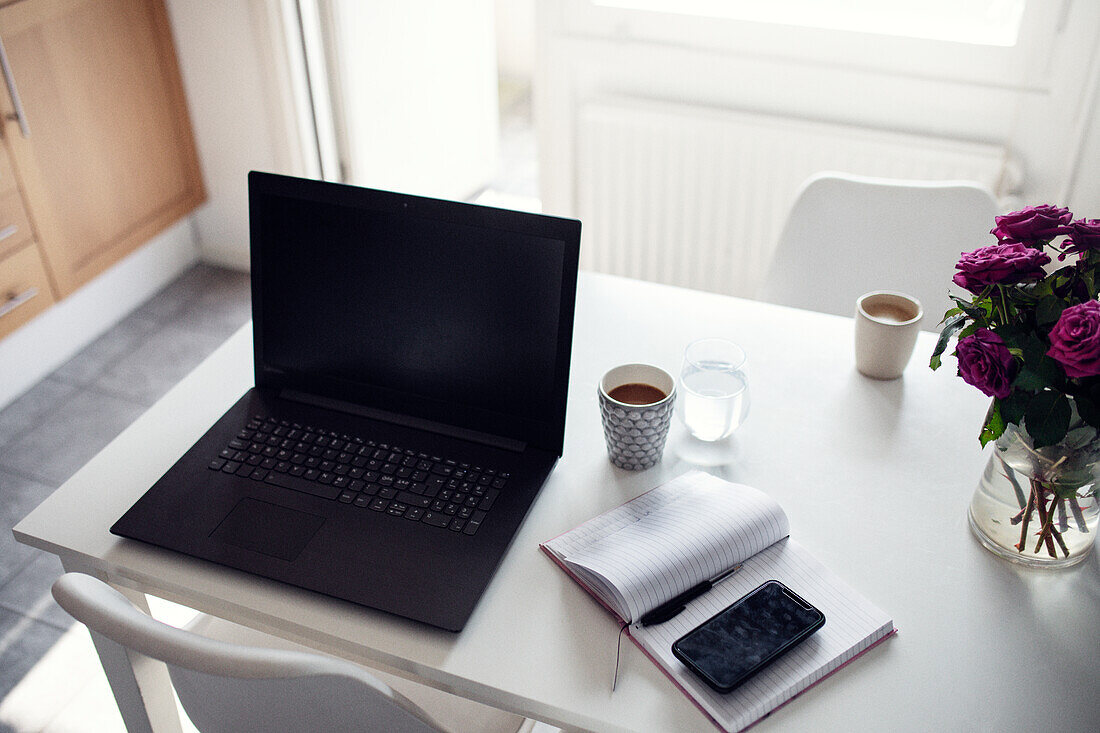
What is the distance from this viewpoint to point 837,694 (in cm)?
90

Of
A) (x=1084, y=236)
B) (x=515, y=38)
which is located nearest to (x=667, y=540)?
(x=1084, y=236)

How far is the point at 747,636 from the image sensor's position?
3.04 ft

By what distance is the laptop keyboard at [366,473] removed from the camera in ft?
3.51

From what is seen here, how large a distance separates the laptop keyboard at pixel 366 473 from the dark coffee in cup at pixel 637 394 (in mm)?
168

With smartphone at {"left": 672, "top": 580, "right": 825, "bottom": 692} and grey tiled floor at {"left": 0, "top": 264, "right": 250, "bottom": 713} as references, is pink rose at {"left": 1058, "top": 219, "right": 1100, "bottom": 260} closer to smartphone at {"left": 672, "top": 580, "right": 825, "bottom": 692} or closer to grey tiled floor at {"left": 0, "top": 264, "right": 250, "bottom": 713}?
smartphone at {"left": 672, "top": 580, "right": 825, "bottom": 692}

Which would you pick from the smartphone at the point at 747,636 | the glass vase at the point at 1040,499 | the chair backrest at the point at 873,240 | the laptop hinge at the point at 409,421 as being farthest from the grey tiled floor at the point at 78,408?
the glass vase at the point at 1040,499

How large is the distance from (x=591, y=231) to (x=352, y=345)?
4.57 ft

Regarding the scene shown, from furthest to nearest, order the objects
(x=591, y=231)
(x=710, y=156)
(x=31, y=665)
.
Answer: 1. (x=591, y=231)
2. (x=710, y=156)
3. (x=31, y=665)

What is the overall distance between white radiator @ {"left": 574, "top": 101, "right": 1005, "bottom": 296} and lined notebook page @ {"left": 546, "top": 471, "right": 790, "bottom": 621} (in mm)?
1319

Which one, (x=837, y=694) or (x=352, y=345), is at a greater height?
(x=352, y=345)

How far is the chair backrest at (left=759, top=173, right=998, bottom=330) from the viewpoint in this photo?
63.8 inches

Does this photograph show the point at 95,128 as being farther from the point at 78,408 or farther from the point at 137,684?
the point at 137,684

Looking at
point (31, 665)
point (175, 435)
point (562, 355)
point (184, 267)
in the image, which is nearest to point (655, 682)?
point (562, 355)

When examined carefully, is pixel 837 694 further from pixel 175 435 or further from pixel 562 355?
pixel 175 435
